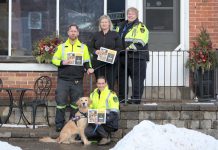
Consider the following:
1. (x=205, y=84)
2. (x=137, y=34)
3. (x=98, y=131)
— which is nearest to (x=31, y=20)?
(x=137, y=34)

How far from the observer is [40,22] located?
11.7 metres

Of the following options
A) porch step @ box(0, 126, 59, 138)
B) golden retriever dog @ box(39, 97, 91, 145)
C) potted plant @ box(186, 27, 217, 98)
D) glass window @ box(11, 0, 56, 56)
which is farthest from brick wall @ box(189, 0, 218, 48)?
porch step @ box(0, 126, 59, 138)

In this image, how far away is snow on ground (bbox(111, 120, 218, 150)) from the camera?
8.14 m

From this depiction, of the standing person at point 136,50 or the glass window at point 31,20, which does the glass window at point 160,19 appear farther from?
the glass window at point 31,20

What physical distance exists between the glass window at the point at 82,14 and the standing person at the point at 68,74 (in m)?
1.49

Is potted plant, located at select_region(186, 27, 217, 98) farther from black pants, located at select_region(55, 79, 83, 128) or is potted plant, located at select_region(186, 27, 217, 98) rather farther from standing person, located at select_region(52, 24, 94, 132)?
black pants, located at select_region(55, 79, 83, 128)

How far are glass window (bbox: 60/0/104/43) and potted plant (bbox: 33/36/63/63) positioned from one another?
64cm

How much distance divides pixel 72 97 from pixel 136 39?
5.47ft

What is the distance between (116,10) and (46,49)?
5.98ft

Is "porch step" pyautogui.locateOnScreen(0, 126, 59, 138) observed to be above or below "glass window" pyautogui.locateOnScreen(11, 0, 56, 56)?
below

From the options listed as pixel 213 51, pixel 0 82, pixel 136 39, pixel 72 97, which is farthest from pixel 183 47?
pixel 0 82

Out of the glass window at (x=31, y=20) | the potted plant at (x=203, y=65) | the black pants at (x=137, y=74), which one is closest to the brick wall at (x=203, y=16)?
the potted plant at (x=203, y=65)

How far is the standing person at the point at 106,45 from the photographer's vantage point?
402 inches

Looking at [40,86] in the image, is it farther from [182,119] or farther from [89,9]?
[182,119]
